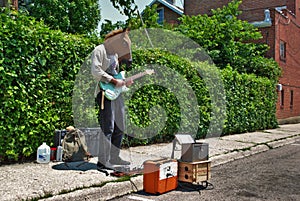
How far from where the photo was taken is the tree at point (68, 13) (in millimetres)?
17516

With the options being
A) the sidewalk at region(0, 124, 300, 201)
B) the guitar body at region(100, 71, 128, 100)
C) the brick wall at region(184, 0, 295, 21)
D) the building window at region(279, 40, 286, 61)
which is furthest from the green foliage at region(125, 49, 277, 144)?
the brick wall at region(184, 0, 295, 21)

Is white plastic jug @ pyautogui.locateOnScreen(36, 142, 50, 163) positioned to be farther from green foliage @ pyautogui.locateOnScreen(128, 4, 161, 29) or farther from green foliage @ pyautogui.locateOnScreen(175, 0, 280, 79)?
green foliage @ pyautogui.locateOnScreen(175, 0, 280, 79)

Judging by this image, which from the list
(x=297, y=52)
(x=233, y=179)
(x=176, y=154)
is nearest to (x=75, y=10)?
(x=297, y=52)

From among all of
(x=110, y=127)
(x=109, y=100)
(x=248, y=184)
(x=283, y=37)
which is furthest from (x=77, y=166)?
(x=283, y=37)

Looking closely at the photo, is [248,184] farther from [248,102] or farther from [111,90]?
[248,102]

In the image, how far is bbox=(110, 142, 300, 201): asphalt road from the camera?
422cm

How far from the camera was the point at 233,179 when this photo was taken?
5164 mm

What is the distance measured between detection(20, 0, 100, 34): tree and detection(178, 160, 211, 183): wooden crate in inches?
529

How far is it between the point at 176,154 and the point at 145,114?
1.26m

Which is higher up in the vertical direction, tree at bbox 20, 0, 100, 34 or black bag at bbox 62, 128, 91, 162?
tree at bbox 20, 0, 100, 34

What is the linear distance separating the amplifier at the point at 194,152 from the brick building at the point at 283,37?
38.5 feet

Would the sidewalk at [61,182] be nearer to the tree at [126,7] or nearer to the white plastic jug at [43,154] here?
the white plastic jug at [43,154]

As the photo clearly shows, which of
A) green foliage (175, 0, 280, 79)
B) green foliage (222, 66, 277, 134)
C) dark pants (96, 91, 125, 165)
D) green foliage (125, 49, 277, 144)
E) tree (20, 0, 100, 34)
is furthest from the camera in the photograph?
tree (20, 0, 100, 34)

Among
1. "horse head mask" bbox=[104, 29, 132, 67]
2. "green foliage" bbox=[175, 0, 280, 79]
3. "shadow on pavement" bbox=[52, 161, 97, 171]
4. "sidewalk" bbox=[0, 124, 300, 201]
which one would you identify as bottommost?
"sidewalk" bbox=[0, 124, 300, 201]
